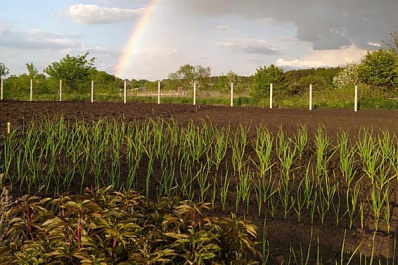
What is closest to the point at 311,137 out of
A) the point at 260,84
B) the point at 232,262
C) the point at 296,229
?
the point at 296,229

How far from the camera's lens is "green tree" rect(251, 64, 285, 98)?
19422 mm

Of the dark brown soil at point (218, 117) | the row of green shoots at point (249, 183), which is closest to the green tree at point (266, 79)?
the dark brown soil at point (218, 117)

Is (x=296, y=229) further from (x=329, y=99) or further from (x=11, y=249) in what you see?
(x=329, y=99)

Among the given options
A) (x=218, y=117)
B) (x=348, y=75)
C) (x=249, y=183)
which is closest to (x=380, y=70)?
(x=348, y=75)

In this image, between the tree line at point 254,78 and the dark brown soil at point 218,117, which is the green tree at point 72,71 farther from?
the dark brown soil at point 218,117

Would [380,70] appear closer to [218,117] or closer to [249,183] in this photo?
[218,117]

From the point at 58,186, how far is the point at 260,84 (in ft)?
54.5

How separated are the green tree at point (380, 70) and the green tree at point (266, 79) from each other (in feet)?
15.2

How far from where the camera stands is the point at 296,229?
9.96 ft

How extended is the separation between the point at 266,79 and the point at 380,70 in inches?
233

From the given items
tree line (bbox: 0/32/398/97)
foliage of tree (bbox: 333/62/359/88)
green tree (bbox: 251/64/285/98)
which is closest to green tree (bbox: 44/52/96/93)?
tree line (bbox: 0/32/398/97)

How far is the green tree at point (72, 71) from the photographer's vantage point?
966 inches

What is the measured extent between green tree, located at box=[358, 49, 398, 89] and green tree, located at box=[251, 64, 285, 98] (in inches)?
183

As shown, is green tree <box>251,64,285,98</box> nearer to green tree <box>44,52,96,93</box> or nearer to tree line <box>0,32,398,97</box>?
tree line <box>0,32,398,97</box>
